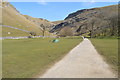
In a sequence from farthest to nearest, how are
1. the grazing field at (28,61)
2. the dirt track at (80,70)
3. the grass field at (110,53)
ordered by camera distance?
the grass field at (110,53)
the grazing field at (28,61)
the dirt track at (80,70)

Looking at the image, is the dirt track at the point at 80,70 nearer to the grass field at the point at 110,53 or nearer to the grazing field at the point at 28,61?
the grass field at the point at 110,53

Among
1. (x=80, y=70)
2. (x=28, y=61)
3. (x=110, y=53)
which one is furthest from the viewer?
(x=110, y=53)

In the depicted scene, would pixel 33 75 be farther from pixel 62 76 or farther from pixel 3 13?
pixel 3 13

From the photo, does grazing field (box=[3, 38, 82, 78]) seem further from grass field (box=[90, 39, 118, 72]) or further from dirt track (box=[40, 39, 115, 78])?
grass field (box=[90, 39, 118, 72])

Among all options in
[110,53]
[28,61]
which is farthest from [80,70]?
[110,53]

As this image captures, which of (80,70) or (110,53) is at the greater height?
(110,53)

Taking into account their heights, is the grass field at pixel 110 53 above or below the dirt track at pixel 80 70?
above

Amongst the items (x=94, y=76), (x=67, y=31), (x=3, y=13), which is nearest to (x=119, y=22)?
(x=67, y=31)

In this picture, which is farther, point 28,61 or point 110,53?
point 110,53

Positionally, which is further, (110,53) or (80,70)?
(110,53)

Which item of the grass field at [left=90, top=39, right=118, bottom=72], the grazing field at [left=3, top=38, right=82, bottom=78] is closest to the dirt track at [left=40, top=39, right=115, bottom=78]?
the grass field at [left=90, top=39, right=118, bottom=72]

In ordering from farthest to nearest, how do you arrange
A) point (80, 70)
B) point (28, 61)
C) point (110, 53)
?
point (110, 53), point (28, 61), point (80, 70)

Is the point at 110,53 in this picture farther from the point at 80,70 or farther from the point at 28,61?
the point at 28,61

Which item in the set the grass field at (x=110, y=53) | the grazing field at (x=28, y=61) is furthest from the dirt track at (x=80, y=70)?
the grazing field at (x=28, y=61)
